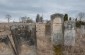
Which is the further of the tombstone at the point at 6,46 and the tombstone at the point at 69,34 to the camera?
the tombstone at the point at 6,46

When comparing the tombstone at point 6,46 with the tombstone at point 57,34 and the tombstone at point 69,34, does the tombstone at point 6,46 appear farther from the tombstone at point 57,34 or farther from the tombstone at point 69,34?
the tombstone at point 69,34

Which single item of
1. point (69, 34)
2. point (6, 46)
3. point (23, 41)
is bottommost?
point (6, 46)

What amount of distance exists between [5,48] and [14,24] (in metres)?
0.95

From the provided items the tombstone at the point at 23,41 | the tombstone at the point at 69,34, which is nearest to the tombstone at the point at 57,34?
the tombstone at the point at 69,34

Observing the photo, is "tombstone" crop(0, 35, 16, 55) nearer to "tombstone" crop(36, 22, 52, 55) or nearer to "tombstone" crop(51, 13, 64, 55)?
"tombstone" crop(36, 22, 52, 55)

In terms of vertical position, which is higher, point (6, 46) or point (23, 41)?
point (23, 41)

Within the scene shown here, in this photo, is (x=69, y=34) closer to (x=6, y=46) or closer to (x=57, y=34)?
(x=57, y=34)

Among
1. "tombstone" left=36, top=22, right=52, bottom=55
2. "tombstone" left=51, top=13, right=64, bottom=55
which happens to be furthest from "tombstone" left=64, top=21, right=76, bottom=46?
"tombstone" left=36, top=22, right=52, bottom=55

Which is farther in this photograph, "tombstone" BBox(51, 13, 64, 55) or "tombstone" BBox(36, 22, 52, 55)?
"tombstone" BBox(36, 22, 52, 55)

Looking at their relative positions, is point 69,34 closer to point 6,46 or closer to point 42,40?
point 42,40

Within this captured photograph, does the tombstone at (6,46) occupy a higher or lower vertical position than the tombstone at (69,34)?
lower

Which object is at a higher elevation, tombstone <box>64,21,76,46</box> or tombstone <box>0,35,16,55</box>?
tombstone <box>64,21,76,46</box>

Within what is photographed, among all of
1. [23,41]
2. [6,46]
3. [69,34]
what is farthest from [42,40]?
[6,46]

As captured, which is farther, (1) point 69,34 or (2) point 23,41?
(2) point 23,41
